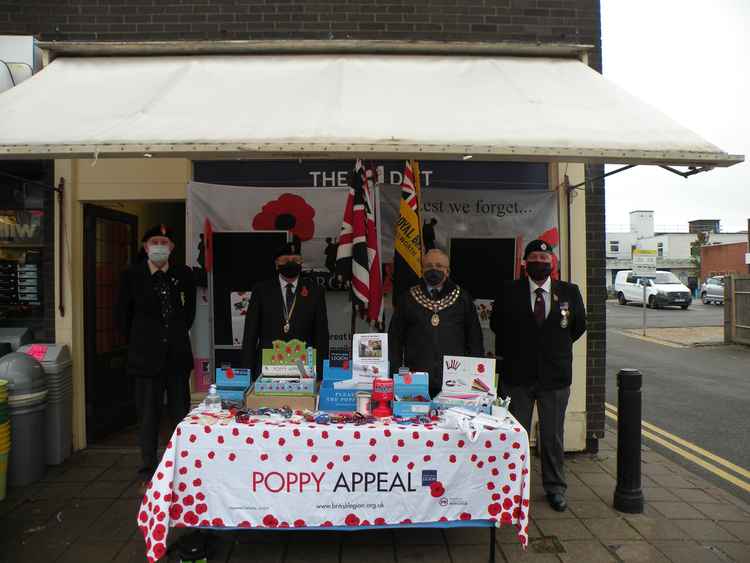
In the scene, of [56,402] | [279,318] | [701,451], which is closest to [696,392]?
[701,451]

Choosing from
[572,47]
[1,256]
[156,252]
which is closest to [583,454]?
[572,47]

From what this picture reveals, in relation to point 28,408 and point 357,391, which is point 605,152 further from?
point 28,408

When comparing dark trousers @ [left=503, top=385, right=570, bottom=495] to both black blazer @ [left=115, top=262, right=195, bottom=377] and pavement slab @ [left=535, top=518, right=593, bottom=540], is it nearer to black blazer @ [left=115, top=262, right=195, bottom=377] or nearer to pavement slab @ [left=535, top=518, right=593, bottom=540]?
pavement slab @ [left=535, top=518, right=593, bottom=540]

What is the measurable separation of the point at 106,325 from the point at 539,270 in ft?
15.4

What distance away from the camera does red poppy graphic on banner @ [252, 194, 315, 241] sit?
532 cm

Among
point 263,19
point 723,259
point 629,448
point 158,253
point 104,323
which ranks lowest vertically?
point 629,448

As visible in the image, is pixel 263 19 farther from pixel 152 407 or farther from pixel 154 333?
pixel 152 407

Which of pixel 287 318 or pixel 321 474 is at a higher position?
pixel 287 318

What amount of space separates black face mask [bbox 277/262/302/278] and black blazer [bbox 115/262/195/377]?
0.95m

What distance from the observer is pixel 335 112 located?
13.0 feet

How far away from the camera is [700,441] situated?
645cm

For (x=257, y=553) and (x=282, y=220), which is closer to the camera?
(x=257, y=553)

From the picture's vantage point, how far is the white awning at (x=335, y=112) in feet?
12.0

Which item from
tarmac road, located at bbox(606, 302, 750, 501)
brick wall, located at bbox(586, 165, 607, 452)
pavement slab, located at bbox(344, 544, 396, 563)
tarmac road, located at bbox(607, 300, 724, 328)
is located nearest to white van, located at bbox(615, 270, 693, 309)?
tarmac road, located at bbox(607, 300, 724, 328)
